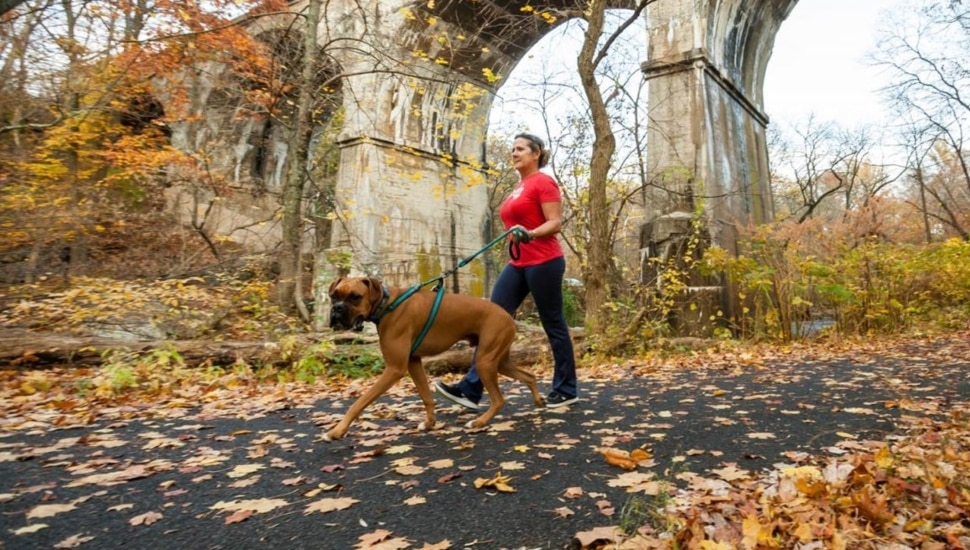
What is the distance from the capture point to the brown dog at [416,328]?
3893 mm

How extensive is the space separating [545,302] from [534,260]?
0.36 m

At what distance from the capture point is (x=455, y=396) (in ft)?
16.0

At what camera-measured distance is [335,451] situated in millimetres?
3885

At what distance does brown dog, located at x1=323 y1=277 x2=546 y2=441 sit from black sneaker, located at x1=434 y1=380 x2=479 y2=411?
0.39 metres

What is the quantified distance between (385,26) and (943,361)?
42.7 ft

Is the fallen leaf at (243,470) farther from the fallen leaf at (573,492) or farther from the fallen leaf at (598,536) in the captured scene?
the fallen leaf at (598,536)

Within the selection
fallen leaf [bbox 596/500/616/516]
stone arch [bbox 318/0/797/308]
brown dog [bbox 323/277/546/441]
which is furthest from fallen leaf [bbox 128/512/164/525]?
stone arch [bbox 318/0/797/308]

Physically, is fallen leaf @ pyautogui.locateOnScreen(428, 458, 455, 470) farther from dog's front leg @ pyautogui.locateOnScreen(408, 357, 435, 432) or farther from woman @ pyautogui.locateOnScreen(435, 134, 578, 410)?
woman @ pyautogui.locateOnScreen(435, 134, 578, 410)

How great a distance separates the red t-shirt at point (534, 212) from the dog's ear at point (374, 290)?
1.34m

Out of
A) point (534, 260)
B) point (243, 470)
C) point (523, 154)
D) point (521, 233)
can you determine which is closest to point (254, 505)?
point (243, 470)

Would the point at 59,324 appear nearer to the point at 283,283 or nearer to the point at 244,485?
the point at 283,283

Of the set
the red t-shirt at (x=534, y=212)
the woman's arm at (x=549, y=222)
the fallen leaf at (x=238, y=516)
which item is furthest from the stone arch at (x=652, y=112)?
the fallen leaf at (x=238, y=516)

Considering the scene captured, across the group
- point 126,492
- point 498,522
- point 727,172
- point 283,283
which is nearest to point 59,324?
point 283,283

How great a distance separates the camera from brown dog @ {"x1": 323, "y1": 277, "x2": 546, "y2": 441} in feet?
12.8
